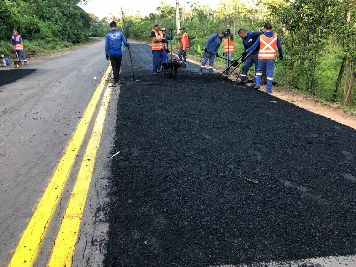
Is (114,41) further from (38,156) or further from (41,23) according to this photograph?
(41,23)

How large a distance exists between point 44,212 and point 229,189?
186 cm

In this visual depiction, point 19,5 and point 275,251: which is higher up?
point 19,5

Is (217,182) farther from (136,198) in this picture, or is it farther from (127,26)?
(127,26)

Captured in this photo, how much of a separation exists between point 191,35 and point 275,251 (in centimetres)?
3785

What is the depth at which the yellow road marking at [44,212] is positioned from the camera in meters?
2.57

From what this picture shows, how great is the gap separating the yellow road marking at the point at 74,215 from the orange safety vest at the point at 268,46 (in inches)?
241

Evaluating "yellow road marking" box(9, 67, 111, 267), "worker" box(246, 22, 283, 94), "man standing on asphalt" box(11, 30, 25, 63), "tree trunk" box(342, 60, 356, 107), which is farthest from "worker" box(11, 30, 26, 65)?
"tree trunk" box(342, 60, 356, 107)

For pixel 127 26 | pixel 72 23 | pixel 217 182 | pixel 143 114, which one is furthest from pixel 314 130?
pixel 127 26

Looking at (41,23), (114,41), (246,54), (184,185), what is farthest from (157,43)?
(41,23)

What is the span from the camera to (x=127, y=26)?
74.8 metres

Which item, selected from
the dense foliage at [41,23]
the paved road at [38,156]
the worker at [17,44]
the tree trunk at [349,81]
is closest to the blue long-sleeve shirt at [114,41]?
the paved road at [38,156]

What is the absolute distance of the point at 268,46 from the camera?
9.31 metres

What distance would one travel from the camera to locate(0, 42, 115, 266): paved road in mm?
2830

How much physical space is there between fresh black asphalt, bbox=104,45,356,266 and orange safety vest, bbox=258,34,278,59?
3.22 meters
